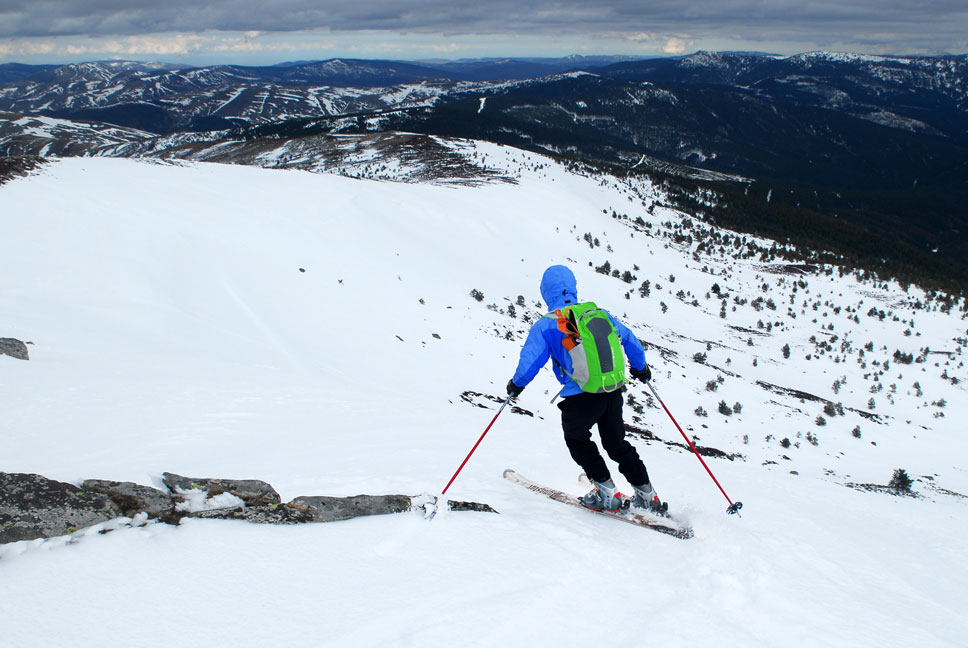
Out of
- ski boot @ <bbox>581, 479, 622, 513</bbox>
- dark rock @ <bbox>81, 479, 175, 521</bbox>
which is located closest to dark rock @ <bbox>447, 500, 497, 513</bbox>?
ski boot @ <bbox>581, 479, 622, 513</bbox>

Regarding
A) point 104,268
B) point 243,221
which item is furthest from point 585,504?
point 243,221

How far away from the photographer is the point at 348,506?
14.0ft

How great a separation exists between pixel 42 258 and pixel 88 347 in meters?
7.08

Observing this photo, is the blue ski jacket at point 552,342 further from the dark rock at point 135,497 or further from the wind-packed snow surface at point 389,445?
the dark rock at point 135,497

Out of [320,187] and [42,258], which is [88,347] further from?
[320,187]

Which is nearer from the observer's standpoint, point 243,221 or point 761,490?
point 761,490

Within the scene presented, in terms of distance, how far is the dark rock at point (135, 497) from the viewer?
12.3 ft

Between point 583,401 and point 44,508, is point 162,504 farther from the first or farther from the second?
point 583,401

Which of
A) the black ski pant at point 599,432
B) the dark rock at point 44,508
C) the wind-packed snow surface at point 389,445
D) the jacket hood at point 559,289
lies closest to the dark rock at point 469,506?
the wind-packed snow surface at point 389,445

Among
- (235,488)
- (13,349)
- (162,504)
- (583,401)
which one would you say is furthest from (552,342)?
(13,349)

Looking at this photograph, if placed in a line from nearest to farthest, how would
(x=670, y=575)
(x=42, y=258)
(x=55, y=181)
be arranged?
(x=670, y=575)
(x=42, y=258)
(x=55, y=181)

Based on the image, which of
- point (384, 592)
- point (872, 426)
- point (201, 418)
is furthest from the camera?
point (872, 426)

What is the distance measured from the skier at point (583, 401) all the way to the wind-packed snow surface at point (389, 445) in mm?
428

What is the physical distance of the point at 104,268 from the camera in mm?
14422
